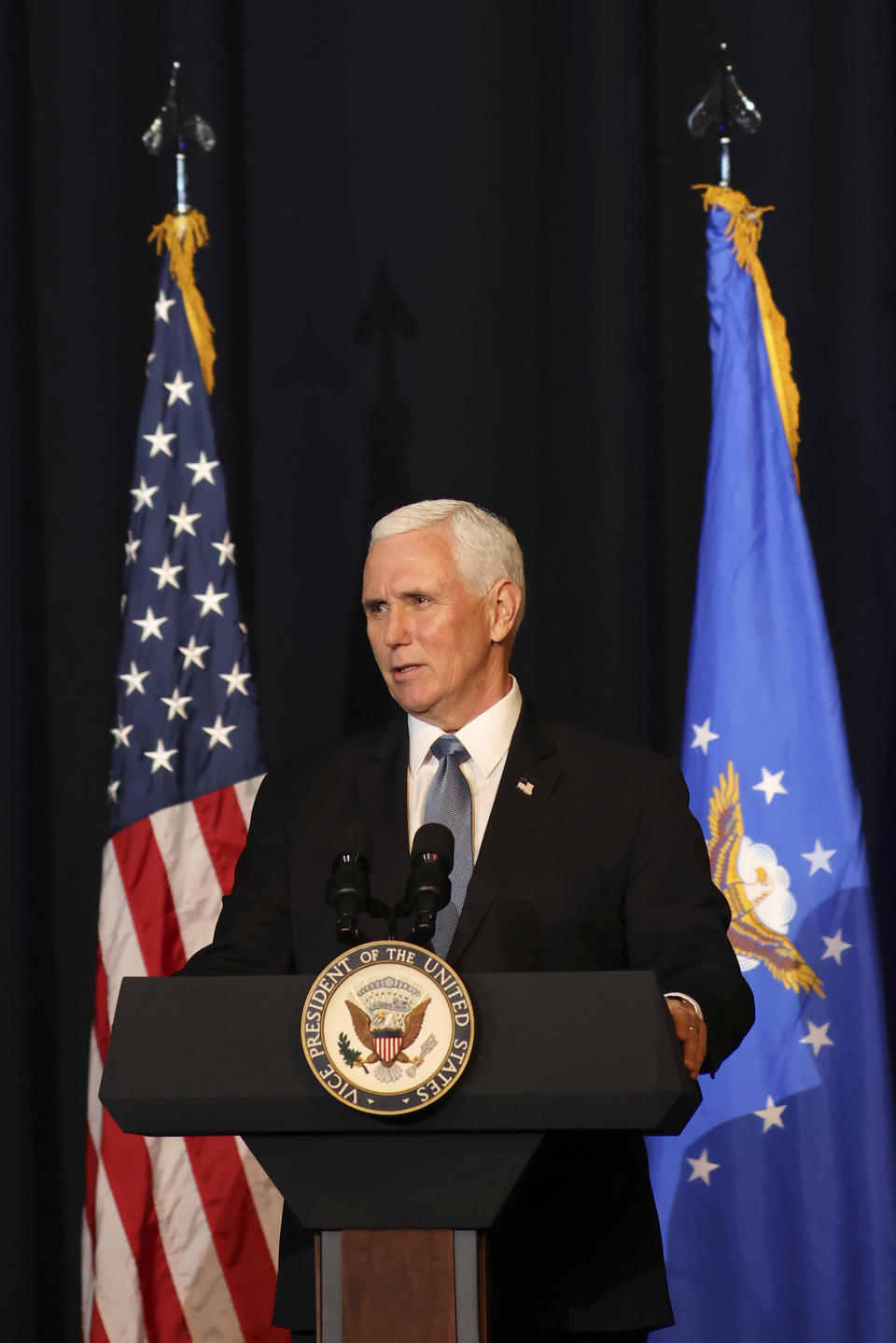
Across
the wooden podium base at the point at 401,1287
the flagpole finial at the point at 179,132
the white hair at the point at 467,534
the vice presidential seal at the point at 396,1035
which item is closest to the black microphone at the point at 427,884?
the vice presidential seal at the point at 396,1035

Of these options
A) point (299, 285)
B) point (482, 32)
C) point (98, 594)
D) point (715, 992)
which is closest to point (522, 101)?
point (482, 32)

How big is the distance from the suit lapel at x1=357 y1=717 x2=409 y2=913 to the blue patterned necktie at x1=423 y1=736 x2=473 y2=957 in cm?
5

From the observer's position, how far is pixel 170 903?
131 inches

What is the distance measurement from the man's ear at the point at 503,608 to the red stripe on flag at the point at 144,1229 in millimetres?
1514

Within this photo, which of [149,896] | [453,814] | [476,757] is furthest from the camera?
[149,896]

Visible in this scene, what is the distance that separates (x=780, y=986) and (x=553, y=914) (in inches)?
55.4

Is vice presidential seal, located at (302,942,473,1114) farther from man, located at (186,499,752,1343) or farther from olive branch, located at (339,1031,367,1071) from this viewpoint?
man, located at (186,499,752,1343)

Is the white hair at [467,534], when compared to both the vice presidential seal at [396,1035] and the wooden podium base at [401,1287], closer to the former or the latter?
the vice presidential seal at [396,1035]

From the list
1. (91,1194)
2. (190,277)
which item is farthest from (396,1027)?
(190,277)

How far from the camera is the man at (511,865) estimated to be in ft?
6.24

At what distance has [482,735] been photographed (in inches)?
90.7

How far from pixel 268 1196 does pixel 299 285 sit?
2.13 meters

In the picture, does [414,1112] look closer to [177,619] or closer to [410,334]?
[177,619]

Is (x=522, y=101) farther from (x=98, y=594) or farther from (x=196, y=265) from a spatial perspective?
(x=98, y=594)
